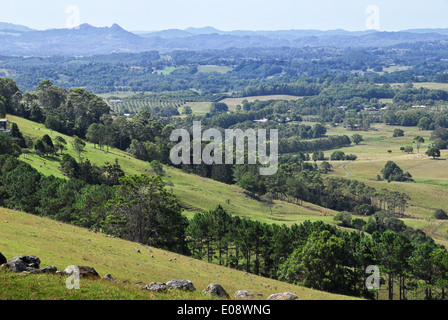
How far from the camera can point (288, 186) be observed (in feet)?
406

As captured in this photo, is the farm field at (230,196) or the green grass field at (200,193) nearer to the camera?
the green grass field at (200,193)

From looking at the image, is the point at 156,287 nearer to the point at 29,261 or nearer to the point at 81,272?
the point at 81,272

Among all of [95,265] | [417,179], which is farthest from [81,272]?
[417,179]

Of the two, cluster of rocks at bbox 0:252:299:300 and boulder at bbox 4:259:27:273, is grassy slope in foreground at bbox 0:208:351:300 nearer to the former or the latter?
cluster of rocks at bbox 0:252:299:300

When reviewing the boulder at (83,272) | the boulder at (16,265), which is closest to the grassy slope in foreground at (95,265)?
the boulder at (16,265)

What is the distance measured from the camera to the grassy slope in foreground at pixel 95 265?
783 inches

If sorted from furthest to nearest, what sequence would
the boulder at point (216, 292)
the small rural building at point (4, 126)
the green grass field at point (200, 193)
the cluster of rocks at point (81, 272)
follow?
the small rural building at point (4, 126) → the green grass field at point (200, 193) → the boulder at point (216, 292) → the cluster of rocks at point (81, 272)

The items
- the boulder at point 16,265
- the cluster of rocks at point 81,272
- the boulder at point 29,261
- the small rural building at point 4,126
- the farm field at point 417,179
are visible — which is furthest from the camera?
the farm field at point 417,179

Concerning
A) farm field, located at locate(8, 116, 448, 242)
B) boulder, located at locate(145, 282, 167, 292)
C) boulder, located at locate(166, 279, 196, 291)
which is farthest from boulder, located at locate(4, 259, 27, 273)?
farm field, located at locate(8, 116, 448, 242)

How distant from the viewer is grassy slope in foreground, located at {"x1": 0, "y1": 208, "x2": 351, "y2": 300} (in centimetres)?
1990

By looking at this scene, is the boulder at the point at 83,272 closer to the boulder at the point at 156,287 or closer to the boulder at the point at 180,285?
the boulder at the point at 156,287
